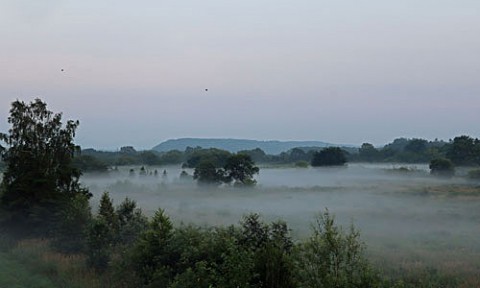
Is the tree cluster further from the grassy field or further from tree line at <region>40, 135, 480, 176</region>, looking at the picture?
the grassy field

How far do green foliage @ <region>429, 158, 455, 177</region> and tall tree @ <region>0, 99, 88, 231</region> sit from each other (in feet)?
243

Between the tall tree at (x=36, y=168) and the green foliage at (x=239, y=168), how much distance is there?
4912cm

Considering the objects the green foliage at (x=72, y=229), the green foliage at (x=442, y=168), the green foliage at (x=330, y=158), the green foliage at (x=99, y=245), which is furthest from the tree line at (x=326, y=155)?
the green foliage at (x=99, y=245)

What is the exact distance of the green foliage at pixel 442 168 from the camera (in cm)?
9269

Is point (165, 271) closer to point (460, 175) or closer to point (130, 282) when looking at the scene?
point (130, 282)

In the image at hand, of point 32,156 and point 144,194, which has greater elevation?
point 32,156

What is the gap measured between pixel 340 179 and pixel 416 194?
3506 cm

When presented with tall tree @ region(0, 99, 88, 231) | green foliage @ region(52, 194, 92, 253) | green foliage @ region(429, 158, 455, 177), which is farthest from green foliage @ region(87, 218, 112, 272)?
green foliage @ region(429, 158, 455, 177)

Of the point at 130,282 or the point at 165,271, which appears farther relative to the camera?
the point at 130,282

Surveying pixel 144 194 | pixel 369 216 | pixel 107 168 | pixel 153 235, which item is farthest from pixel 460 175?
pixel 153 235

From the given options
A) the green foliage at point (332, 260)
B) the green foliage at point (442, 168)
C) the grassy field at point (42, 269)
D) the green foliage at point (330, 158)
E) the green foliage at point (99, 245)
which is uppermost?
the green foliage at point (330, 158)

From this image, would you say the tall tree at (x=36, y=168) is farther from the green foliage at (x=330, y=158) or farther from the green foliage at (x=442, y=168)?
the green foliage at (x=330, y=158)

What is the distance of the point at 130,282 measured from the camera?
18.3 metres

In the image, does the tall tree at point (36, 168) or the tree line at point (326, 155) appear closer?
the tall tree at point (36, 168)
